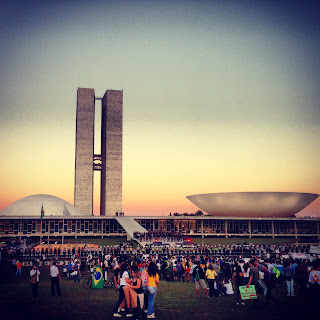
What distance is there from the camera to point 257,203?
268 feet

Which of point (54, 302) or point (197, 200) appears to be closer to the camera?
point (54, 302)

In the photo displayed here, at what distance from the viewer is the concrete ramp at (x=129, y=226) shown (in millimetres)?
66238

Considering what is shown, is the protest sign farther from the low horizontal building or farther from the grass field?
the low horizontal building

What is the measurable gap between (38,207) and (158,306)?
272 ft

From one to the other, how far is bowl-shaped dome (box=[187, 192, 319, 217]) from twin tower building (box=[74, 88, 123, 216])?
24.9 m

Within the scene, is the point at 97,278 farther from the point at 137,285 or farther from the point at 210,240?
the point at 210,240

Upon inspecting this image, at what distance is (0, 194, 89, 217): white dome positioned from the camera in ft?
300

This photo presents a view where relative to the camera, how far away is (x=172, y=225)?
7944cm

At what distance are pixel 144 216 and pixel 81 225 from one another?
12.5 meters

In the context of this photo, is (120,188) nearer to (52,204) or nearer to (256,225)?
(52,204)

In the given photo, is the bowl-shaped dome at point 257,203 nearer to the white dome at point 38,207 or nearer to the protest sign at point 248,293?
the white dome at point 38,207

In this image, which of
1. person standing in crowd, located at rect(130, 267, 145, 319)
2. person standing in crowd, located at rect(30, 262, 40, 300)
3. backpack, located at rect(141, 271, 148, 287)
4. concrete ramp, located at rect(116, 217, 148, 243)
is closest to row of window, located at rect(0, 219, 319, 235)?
concrete ramp, located at rect(116, 217, 148, 243)

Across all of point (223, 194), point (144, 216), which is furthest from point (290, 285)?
point (223, 194)

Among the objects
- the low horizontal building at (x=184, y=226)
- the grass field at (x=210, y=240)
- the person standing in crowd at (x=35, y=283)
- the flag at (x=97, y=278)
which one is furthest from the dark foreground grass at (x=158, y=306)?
the low horizontal building at (x=184, y=226)
